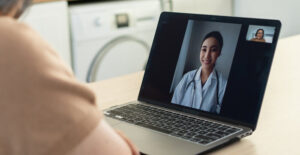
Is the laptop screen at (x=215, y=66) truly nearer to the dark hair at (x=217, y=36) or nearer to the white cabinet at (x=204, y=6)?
the dark hair at (x=217, y=36)

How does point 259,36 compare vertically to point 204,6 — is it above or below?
below

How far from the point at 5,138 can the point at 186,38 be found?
1.72 ft

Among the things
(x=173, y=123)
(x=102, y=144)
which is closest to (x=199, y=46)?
(x=173, y=123)

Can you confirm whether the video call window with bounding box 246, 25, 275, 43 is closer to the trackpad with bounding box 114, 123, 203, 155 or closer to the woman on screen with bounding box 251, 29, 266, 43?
the woman on screen with bounding box 251, 29, 266, 43

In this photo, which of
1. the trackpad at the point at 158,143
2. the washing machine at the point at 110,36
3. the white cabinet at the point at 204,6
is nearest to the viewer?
the trackpad at the point at 158,143

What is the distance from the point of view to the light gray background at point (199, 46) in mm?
850

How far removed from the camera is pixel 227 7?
3.31 m

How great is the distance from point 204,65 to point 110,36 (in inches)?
70.7

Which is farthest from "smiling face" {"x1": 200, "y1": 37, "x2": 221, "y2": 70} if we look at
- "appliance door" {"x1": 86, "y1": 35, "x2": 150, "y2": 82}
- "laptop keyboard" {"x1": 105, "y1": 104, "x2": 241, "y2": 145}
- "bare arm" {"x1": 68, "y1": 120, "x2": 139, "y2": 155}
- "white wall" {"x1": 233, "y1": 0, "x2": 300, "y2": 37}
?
"white wall" {"x1": 233, "y1": 0, "x2": 300, "y2": 37}

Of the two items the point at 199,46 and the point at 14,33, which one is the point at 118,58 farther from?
the point at 14,33

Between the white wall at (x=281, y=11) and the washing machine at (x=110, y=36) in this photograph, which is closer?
the washing machine at (x=110, y=36)

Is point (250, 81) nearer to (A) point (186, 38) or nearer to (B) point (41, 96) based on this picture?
(A) point (186, 38)

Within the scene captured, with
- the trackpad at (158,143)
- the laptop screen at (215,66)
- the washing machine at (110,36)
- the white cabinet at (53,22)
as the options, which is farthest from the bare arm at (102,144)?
the washing machine at (110,36)

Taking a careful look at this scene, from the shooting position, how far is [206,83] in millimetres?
856
